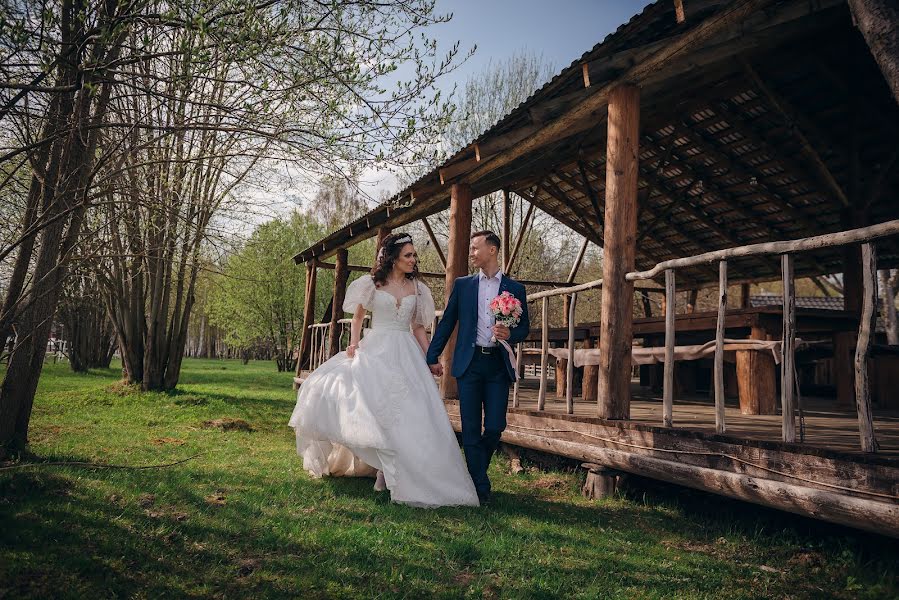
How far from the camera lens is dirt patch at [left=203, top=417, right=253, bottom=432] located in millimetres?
9859

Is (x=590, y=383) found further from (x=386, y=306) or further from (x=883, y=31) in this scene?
(x=883, y=31)

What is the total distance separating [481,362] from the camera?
198 inches

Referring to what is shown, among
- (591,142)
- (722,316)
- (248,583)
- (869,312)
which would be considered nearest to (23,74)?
(248,583)

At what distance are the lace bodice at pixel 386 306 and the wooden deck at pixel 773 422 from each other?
1959 millimetres

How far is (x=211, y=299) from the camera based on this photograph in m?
36.2

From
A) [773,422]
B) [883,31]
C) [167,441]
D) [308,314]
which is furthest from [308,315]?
[883,31]

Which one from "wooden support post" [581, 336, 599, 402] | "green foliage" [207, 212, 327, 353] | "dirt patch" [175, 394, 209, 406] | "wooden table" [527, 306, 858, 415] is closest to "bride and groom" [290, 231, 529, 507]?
"wooden table" [527, 306, 858, 415]

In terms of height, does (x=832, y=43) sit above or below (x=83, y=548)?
above

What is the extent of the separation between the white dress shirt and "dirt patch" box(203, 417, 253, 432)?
6.14 meters

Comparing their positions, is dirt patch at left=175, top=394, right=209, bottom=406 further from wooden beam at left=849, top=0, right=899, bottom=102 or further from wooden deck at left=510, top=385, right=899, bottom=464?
wooden beam at left=849, top=0, right=899, bottom=102

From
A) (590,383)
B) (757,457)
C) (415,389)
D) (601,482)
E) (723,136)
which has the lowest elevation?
(601,482)

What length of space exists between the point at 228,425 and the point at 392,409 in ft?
19.6

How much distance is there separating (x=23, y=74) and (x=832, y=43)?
26.1 feet

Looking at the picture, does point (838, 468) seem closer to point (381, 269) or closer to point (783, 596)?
point (783, 596)
